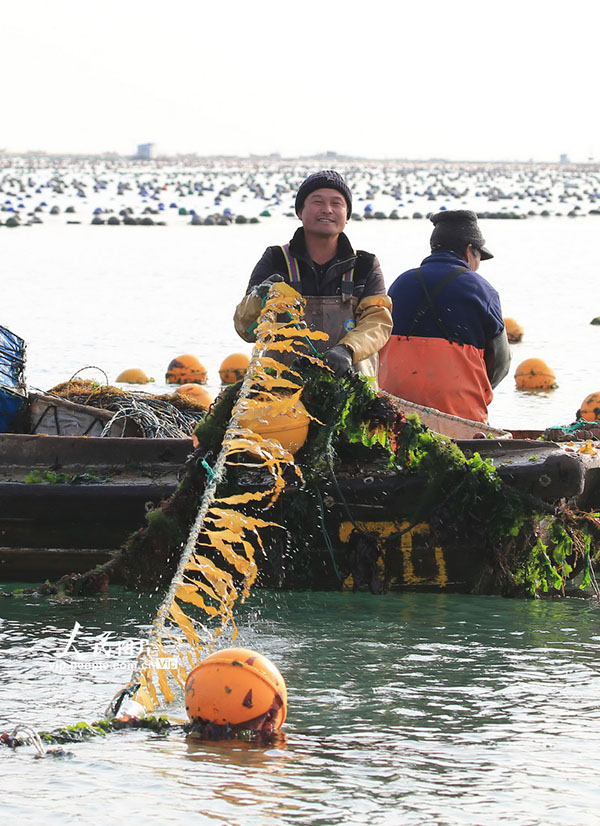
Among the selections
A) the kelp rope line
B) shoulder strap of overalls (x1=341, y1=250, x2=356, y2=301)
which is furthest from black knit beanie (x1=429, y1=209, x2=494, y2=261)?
the kelp rope line

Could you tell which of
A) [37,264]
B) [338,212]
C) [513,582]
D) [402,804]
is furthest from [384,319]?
[37,264]

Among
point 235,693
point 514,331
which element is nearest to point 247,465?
point 235,693

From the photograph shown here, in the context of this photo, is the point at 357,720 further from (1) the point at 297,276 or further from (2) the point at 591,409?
(2) the point at 591,409

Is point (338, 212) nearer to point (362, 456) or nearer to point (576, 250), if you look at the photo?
point (362, 456)

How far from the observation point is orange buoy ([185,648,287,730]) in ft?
20.0

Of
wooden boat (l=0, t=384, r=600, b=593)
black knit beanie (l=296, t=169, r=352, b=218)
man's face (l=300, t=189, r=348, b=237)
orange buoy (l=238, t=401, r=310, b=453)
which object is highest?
black knit beanie (l=296, t=169, r=352, b=218)

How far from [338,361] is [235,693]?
254 cm

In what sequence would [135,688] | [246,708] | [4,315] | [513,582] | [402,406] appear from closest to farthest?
[246,708] < [135,688] < [513,582] < [402,406] < [4,315]

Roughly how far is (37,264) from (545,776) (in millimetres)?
32537

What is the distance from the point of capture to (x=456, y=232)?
1005cm

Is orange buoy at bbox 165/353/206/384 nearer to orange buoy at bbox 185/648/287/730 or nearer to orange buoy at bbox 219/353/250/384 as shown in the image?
orange buoy at bbox 219/353/250/384

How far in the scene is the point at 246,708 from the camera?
610 centimetres

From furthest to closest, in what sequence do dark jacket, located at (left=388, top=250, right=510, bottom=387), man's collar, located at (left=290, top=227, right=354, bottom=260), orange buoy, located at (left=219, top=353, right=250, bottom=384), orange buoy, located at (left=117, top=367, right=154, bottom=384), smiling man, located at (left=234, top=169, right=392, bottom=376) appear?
1. orange buoy, located at (left=219, top=353, right=250, bottom=384)
2. orange buoy, located at (left=117, top=367, right=154, bottom=384)
3. dark jacket, located at (left=388, top=250, right=510, bottom=387)
4. man's collar, located at (left=290, top=227, right=354, bottom=260)
5. smiling man, located at (left=234, top=169, right=392, bottom=376)

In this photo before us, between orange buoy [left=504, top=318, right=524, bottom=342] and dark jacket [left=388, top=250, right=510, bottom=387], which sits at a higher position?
dark jacket [left=388, top=250, right=510, bottom=387]
